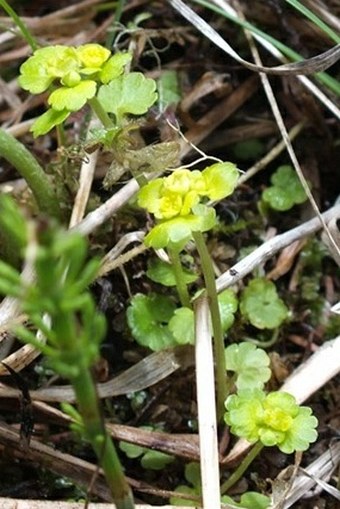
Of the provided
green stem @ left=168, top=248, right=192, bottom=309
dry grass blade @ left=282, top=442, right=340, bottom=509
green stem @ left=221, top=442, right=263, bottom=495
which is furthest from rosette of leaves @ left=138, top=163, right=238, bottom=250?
dry grass blade @ left=282, top=442, right=340, bottom=509

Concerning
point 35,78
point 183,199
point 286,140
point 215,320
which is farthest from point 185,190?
point 286,140

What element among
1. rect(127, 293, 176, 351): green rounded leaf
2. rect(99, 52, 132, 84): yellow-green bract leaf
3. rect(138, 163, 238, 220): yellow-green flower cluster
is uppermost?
rect(99, 52, 132, 84): yellow-green bract leaf

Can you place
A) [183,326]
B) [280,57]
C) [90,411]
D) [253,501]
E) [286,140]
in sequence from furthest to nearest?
[280,57]
[286,140]
[183,326]
[253,501]
[90,411]

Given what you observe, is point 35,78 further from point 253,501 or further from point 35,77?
point 253,501

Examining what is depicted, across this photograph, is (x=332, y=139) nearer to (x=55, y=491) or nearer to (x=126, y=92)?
(x=126, y=92)

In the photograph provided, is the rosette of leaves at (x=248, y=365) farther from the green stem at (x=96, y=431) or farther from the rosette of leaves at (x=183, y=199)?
the green stem at (x=96, y=431)

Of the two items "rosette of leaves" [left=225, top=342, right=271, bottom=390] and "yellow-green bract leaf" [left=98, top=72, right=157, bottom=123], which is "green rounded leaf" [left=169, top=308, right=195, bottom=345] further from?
"yellow-green bract leaf" [left=98, top=72, right=157, bottom=123]

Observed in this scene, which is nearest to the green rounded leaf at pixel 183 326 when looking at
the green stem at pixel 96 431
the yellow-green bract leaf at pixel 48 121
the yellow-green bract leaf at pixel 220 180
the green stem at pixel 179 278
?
the green stem at pixel 179 278
